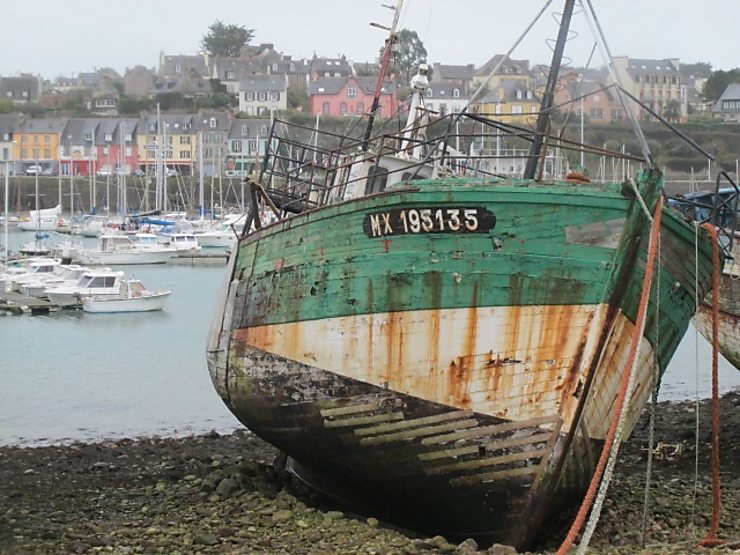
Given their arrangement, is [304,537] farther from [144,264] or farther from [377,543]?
[144,264]

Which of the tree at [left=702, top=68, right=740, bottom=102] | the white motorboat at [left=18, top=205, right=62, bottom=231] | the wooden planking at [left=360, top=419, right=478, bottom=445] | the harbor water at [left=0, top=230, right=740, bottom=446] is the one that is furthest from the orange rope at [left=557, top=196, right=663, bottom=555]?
the tree at [left=702, top=68, right=740, bottom=102]

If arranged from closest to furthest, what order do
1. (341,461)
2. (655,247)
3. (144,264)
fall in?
(655,247) → (341,461) → (144,264)

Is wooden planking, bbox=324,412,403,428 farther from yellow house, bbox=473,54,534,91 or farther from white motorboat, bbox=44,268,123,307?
white motorboat, bbox=44,268,123,307

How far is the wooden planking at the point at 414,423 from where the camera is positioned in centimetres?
1296

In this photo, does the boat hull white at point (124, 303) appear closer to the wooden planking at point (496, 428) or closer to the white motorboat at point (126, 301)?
the white motorboat at point (126, 301)

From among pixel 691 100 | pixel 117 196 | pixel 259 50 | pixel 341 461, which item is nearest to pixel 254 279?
pixel 341 461

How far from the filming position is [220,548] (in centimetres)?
1287

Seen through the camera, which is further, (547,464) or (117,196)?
(117,196)

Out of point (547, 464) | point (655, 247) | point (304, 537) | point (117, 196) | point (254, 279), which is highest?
point (655, 247)

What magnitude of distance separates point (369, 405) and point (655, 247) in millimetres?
3332

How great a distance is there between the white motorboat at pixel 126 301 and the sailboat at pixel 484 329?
3523cm

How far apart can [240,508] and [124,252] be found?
56.9 meters

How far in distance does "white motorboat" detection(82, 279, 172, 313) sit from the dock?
124 centimetres

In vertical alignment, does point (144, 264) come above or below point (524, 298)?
below
